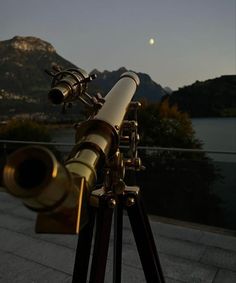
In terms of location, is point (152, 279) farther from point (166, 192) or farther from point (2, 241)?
point (166, 192)

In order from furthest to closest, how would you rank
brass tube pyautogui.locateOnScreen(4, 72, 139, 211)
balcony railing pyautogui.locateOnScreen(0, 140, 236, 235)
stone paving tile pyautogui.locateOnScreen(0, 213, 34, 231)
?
balcony railing pyautogui.locateOnScreen(0, 140, 236, 235) < stone paving tile pyautogui.locateOnScreen(0, 213, 34, 231) < brass tube pyautogui.locateOnScreen(4, 72, 139, 211)

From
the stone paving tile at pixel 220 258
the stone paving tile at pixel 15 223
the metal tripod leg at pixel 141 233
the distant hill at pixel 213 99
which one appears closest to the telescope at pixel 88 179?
the metal tripod leg at pixel 141 233

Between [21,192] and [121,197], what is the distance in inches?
35.8

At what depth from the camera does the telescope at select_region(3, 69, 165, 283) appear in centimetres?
68

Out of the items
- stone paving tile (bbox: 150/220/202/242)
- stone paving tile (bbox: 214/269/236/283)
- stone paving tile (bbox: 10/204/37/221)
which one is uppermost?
stone paving tile (bbox: 10/204/37/221)

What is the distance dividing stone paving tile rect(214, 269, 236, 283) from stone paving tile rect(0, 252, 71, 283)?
3.89 feet

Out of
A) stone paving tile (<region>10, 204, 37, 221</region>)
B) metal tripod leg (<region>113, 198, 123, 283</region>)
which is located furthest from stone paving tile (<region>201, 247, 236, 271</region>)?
stone paving tile (<region>10, 204, 37, 221</region>)

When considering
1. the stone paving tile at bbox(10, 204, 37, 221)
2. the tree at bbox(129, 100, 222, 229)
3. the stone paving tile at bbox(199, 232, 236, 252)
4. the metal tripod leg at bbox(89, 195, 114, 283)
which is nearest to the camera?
the metal tripod leg at bbox(89, 195, 114, 283)

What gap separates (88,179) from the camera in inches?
33.6

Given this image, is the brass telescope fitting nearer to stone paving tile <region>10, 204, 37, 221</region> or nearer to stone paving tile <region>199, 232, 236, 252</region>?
stone paving tile <region>199, 232, 236, 252</region>

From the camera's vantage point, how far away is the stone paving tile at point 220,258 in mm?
3042

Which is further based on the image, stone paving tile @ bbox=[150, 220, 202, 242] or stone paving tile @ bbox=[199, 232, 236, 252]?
stone paving tile @ bbox=[150, 220, 202, 242]

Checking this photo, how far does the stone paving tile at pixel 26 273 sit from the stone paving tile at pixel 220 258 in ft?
4.12

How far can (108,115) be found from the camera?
3.98 ft
